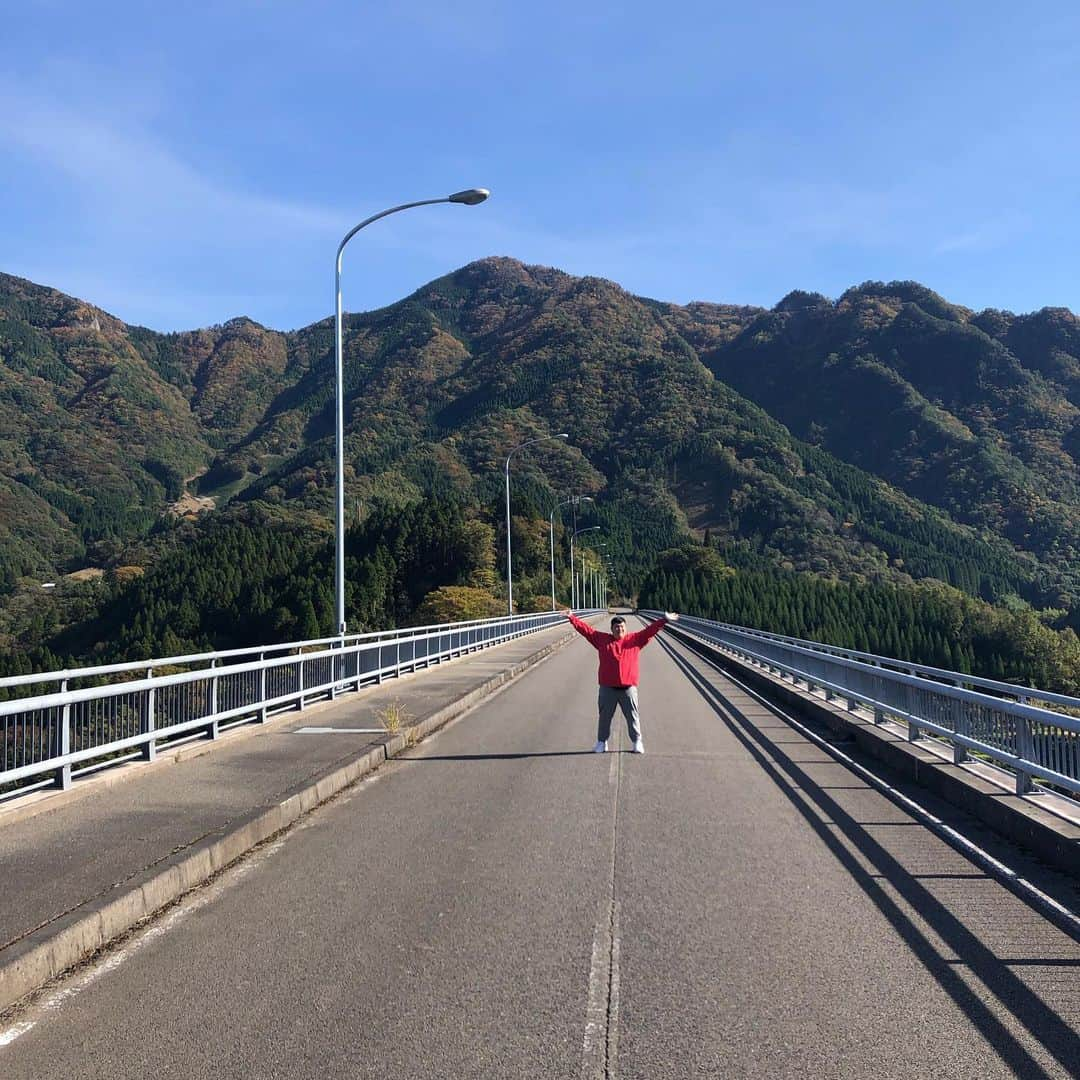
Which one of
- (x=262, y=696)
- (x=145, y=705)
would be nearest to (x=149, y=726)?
(x=145, y=705)

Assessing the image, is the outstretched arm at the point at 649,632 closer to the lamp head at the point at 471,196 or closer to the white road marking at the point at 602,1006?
the white road marking at the point at 602,1006

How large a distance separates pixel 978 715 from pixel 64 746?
8229 millimetres

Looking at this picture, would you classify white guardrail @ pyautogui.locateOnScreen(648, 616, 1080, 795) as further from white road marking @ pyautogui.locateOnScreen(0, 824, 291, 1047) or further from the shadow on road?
white road marking @ pyautogui.locateOnScreen(0, 824, 291, 1047)

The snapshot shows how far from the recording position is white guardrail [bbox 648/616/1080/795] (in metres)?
8.07

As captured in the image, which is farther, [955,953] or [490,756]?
[490,756]

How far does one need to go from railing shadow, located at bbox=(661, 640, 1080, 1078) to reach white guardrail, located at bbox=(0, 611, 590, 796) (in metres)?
6.15

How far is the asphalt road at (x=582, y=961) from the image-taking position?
4.20 meters

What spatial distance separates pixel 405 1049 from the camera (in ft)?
13.9

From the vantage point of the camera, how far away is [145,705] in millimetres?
10844

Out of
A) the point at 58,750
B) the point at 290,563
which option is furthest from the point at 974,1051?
the point at 290,563

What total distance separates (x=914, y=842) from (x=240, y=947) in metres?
5.04

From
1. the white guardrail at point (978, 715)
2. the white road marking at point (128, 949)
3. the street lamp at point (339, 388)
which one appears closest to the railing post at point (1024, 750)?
the white guardrail at point (978, 715)

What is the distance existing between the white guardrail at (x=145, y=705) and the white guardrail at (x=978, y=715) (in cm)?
769

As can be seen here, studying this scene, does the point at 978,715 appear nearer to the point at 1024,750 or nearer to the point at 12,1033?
the point at 1024,750
